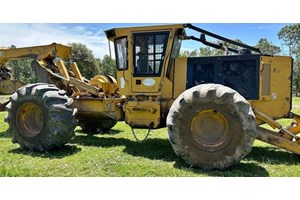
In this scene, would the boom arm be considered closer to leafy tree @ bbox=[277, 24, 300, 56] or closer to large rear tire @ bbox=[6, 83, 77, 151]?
large rear tire @ bbox=[6, 83, 77, 151]

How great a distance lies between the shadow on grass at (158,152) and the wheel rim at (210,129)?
0.52 m

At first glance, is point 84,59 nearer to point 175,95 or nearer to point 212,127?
point 175,95

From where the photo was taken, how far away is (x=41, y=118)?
7.56m

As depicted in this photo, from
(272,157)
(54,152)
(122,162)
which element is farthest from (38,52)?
(272,157)

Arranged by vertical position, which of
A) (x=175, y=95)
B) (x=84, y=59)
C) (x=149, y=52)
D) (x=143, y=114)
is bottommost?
(x=143, y=114)

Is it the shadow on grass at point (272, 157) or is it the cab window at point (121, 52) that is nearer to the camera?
the shadow on grass at point (272, 157)

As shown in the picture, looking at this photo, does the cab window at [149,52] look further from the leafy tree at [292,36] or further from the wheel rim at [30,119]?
the leafy tree at [292,36]

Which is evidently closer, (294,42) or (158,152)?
(158,152)

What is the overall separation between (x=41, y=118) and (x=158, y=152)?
9.67 ft

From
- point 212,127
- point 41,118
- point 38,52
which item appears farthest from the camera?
point 38,52

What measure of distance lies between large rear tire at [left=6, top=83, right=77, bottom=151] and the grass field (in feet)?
0.94

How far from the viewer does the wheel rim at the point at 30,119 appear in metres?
7.38

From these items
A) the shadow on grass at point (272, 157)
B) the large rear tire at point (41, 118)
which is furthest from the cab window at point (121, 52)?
the shadow on grass at point (272, 157)

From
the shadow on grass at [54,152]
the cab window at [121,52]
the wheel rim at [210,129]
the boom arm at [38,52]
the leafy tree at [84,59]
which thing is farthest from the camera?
the leafy tree at [84,59]
